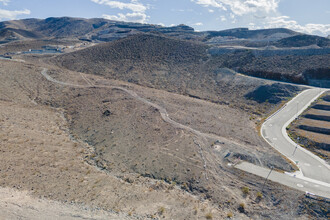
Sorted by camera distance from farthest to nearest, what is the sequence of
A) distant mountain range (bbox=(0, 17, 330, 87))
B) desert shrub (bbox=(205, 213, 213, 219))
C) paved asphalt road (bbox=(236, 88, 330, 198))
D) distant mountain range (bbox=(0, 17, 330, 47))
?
distant mountain range (bbox=(0, 17, 330, 47)) → distant mountain range (bbox=(0, 17, 330, 87)) → paved asphalt road (bbox=(236, 88, 330, 198)) → desert shrub (bbox=(205, 213, 213, 219))

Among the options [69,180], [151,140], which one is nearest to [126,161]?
[151,140]

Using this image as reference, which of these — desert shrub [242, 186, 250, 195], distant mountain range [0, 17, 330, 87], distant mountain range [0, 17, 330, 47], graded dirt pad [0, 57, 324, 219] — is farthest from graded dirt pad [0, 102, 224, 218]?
distant mountain range [0, 17, 330, 47]

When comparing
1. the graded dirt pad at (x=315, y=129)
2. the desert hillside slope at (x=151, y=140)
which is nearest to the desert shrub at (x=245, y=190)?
the desert hillside slope at (x=151, y=140)

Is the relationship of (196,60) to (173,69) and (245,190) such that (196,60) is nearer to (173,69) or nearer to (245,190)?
(173,69)

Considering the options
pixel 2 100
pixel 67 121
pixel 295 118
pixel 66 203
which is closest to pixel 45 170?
pixel 66 203

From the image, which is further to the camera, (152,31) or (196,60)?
(152,31)

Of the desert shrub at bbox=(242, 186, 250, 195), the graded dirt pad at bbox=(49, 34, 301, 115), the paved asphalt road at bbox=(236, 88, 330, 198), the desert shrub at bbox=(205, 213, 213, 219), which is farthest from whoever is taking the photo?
the graded dirt pad at bbox=(49, 34, 301, 115)

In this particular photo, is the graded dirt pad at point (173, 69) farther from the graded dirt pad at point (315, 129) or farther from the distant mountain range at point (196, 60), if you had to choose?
the graded dirt pad at point (315, 129)

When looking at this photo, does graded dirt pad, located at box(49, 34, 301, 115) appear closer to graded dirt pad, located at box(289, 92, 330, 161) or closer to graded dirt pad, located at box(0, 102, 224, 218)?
graded dirt pad, located at box(289, 92, 330, 161)
